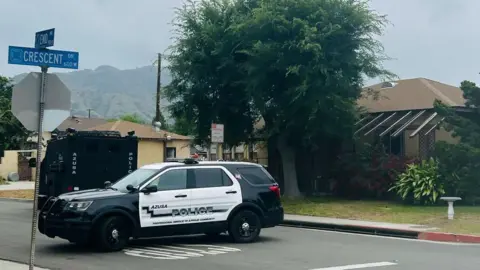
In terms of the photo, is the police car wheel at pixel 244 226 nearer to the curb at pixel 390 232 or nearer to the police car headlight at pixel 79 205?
the police car headlight at pixel 79 205

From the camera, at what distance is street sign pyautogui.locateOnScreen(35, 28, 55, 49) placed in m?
9.48

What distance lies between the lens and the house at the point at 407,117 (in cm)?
2695

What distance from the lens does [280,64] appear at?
25.4 m

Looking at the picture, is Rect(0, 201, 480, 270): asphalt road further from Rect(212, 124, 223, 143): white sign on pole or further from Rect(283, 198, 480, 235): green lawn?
Rect(212, 124, 223, 143): white sign on pole

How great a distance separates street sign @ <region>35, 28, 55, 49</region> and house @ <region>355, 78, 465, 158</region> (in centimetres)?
1831

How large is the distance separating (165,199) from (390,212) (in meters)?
10.6

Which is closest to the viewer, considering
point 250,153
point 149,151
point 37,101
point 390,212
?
point 37,101

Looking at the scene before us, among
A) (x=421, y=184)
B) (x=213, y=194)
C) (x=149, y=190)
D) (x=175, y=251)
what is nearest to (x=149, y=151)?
(x=421, y=184)

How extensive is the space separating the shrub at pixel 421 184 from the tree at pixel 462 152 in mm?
334

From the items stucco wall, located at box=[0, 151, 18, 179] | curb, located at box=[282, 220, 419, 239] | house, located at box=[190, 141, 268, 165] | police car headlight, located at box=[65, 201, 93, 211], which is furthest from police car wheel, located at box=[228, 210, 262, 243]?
stucco wall, located at box=[0, 151, 18, 179]

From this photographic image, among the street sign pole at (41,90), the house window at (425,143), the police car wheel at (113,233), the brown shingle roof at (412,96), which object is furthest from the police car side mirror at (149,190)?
the brown shingle roof at (412,96)

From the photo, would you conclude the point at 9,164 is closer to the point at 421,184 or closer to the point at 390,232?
the point at 421,184

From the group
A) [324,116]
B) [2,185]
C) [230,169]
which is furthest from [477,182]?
[2,185]

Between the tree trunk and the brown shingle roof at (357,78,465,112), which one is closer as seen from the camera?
the brown shingle roof at (357,78,465,112)
